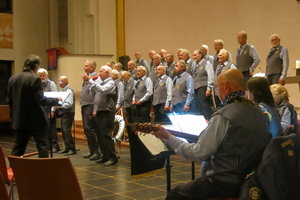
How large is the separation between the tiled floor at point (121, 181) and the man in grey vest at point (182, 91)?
1039 millimetres

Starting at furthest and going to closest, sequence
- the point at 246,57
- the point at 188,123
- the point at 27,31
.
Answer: the point at 27,31 → the point at 246,57 → the point at 188,123

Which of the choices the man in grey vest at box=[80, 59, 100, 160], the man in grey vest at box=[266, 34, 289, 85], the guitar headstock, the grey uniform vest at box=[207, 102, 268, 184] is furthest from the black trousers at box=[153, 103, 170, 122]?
the grey uniform vest at box=[207, 102, 268, 184]

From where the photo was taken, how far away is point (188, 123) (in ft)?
11.2

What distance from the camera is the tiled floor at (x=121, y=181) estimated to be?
16.3 feet

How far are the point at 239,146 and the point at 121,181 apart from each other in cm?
331

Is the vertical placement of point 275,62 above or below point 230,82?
above

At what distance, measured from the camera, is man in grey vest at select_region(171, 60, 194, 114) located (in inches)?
317

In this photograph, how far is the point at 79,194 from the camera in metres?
2.38

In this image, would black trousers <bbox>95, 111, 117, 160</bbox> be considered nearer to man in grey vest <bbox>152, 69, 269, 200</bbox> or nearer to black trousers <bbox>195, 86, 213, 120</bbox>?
black trousers <bbox>195, 86, 213, 120</bbox>

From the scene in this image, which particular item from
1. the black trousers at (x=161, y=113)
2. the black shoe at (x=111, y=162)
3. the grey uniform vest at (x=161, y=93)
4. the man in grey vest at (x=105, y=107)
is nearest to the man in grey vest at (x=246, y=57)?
the grey uniform vest at (x=161, y=93)

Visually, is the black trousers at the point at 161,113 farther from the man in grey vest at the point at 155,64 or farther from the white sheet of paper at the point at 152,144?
the white sheet of paper at the point at 152,144

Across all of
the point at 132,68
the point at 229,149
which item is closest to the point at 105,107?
the point at 132,68

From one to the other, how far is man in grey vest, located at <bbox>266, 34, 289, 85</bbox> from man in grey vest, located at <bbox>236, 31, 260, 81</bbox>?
0.98 feet

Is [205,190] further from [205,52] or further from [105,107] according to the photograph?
[205,52]
